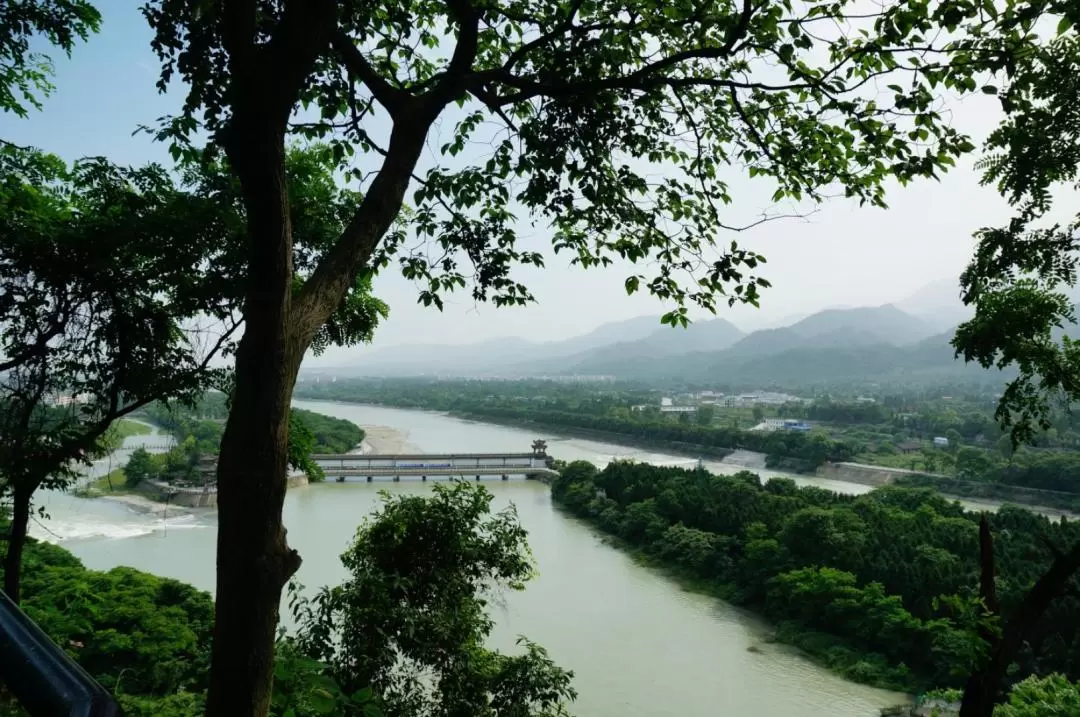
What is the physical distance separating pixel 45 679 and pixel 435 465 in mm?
20972

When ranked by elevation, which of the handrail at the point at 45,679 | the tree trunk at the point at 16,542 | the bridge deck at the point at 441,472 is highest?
the handrail at the point at 45,679

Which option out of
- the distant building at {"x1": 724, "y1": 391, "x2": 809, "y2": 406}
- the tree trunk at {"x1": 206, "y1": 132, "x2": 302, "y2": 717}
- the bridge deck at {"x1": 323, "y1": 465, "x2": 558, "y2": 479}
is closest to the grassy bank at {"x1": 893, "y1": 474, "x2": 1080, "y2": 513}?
the bridge deck at {"x1": 323, "y1": 465, "x2": 558, "y2": 479}

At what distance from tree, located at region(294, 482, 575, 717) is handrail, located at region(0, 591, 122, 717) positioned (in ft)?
8.46

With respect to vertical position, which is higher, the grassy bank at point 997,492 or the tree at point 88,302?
the tree at point 88,302

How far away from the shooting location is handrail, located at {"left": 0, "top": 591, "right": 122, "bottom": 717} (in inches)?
14.6

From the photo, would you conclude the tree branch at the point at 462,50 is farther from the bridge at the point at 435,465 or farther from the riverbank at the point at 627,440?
the riverbank at the point at 627,440

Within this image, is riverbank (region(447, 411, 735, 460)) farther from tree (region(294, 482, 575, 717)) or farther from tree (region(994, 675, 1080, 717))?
tree (region(294, 482, 575, 717))

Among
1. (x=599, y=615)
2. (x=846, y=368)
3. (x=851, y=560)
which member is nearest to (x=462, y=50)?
(x=599, y=615)

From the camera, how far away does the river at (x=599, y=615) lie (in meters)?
7.04

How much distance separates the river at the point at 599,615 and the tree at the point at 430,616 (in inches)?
20.7

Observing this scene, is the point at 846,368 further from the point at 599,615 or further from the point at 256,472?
the point at 256,472

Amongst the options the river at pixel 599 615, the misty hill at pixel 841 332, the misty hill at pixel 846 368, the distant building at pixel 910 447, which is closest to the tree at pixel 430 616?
the river at pixel 599 615

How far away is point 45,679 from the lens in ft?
1.26

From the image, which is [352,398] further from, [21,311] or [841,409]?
[21,311]
